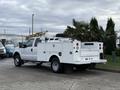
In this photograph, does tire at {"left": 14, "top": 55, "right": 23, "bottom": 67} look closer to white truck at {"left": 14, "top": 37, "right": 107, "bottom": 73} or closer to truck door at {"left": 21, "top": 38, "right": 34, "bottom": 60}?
truck door at {"left": 21, "top": 38, "right": 34, "bottom": 60}

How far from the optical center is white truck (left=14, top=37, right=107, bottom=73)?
12969mm

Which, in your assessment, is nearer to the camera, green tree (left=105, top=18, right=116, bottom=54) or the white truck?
the white truck

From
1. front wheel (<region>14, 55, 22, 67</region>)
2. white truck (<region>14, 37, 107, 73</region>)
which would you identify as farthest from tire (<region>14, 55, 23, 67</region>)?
white truck (<region>14, 37, 107, 73</region>)

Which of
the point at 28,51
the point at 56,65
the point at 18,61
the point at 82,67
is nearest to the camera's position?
the point at 56,65

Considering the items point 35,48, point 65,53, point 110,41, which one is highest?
point 110,41

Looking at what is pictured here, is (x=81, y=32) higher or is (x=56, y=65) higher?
(x=81, y=32)

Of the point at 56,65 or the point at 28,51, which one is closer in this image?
the point at 56,65

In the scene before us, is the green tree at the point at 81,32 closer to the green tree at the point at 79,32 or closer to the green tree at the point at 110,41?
the green tree at the point at 79,32

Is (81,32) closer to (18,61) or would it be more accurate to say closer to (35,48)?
(18,61)

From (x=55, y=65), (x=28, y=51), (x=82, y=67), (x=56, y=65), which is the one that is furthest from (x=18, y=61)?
(x=82, y=67)

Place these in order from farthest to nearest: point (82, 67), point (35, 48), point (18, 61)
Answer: point (18, 61)
point (35, 48)
point (82, 67)

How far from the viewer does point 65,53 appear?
13289mm

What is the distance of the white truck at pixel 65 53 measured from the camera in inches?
511

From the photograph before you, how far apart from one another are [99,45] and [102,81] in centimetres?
342
